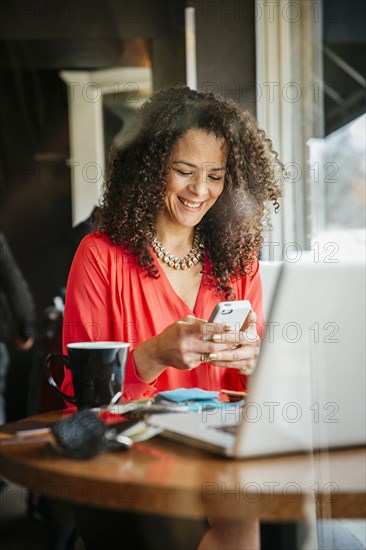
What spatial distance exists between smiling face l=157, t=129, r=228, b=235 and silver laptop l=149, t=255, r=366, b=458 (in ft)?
2.62

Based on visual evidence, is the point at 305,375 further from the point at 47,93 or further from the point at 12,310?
the point at 47,93

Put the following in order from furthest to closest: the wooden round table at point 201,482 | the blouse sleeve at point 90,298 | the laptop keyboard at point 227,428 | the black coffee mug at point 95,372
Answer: the blouse sleeve at point 90,298
the black coffee mug at point 95,372
the laptop keyboard at point 227,428
the wooden round table at point 201,482

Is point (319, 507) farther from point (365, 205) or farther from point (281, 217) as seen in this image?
point (281, 217)

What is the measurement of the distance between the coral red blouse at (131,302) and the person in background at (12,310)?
1.40m

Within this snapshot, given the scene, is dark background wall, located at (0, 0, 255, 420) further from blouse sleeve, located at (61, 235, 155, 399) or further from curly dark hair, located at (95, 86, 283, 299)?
blouse sleeve, located at (61, 235, 155, 399)

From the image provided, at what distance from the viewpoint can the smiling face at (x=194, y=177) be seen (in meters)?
1.59

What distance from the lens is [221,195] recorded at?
5.34ft

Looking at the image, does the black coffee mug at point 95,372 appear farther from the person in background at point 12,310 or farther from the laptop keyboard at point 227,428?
the person in background at point 12,310

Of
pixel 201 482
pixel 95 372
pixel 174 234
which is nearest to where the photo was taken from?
pixel 201 482

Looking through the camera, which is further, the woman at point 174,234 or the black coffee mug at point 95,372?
the woman at point 174,234

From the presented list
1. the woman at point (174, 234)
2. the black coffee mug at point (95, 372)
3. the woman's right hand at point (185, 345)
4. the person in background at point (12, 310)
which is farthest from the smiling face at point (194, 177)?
the person in background at point (12, 310)

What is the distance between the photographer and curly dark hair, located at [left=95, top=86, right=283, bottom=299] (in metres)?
1.53

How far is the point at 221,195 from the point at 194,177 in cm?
7

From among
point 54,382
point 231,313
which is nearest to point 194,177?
point 231,313
